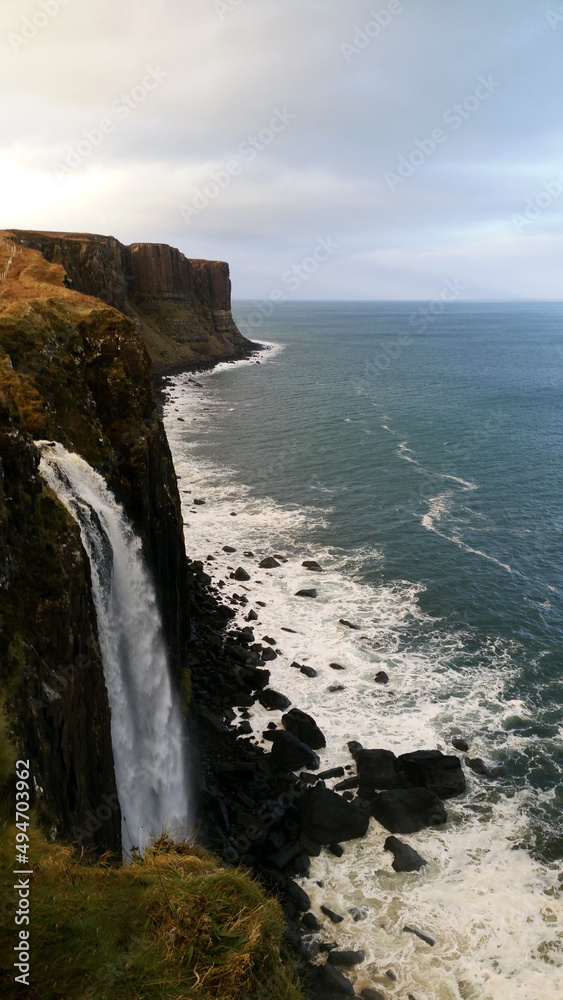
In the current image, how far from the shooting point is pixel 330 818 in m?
20.4

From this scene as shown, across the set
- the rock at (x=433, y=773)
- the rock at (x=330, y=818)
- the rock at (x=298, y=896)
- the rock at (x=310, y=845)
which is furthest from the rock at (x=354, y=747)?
the rock at (x=298, y=896)

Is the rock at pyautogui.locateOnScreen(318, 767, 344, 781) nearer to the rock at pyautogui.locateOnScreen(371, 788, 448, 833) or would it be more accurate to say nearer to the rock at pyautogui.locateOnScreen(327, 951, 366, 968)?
the rock at pyautogui.locateOnScreen(371, 788, 448, 833)

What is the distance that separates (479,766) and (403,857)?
5313 millimetres

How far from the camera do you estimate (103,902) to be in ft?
29.4

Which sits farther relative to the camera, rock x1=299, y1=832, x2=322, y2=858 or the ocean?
rock x1=299, y1=832, x2=322, y2=858

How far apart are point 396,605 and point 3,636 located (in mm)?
24929

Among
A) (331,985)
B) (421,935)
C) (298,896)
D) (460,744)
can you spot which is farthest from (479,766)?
(331,985)

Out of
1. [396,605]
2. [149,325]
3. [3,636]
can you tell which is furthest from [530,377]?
[3,636]

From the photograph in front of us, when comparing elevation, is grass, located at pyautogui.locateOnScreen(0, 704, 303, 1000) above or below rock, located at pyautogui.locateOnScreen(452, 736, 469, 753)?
above

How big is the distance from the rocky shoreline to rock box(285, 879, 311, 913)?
0.10 feet

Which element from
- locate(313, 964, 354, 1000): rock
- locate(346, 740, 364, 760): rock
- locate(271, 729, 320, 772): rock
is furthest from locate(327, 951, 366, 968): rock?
locate(346, 740, 364, 760): rock

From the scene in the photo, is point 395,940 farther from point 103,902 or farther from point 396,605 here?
point 396,605

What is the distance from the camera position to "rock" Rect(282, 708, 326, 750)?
2397 cm

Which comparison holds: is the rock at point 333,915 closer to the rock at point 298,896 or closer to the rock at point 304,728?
the rock at point 298,896
